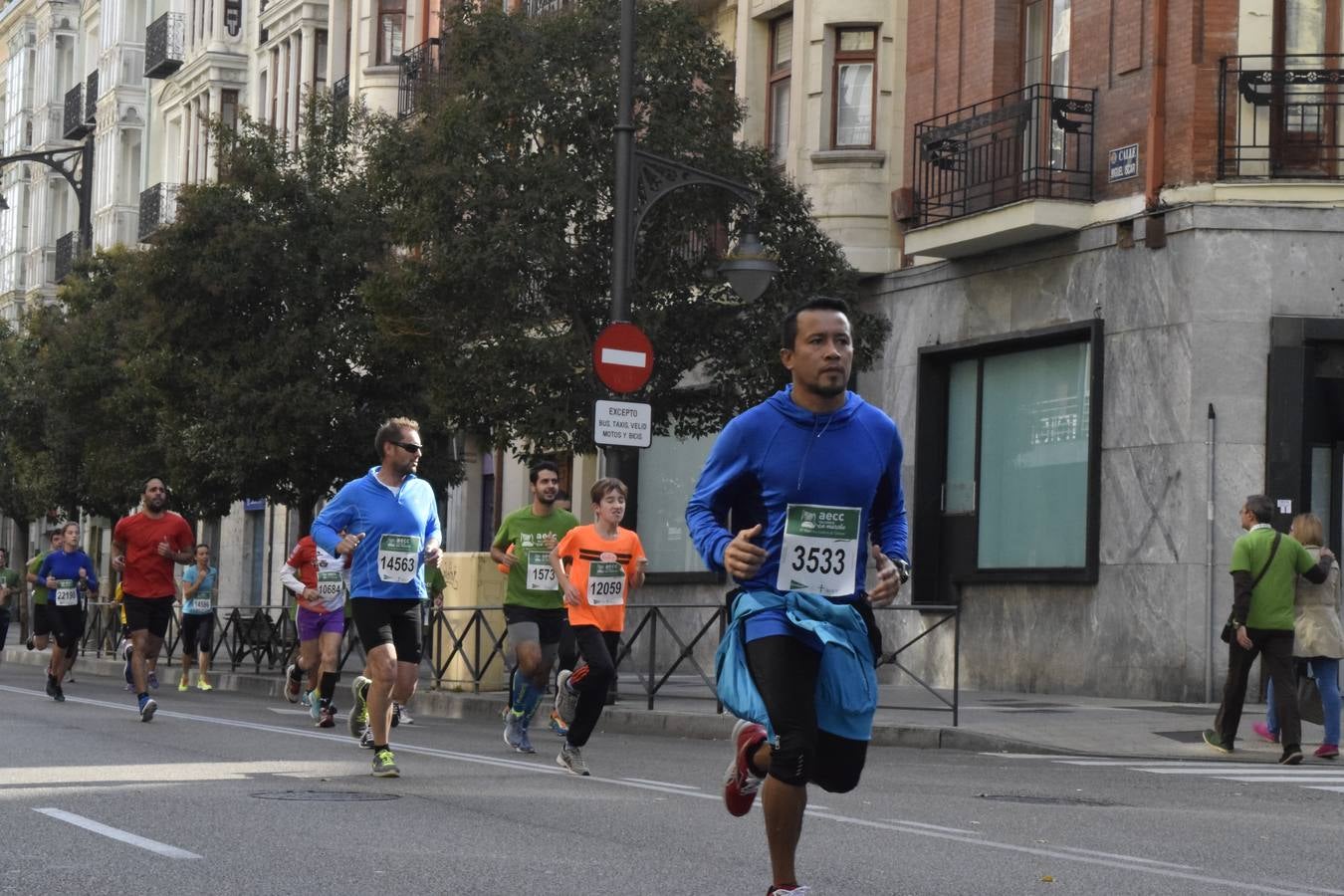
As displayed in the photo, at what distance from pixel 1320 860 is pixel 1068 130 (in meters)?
14.0

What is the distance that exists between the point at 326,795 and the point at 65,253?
56246 millimetres

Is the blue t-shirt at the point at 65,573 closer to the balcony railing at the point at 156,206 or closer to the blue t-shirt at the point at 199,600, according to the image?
the blue t-shirt at the point at 199,600

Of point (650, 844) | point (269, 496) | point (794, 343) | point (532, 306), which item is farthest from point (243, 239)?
point (794, 343)

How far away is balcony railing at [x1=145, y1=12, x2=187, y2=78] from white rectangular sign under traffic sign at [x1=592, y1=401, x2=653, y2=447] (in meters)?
37.0

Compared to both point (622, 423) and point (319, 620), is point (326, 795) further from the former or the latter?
point (319, 620)

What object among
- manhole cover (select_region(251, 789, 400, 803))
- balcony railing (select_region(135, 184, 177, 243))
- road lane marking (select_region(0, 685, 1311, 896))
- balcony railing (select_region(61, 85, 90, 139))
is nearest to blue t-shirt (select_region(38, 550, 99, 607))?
road lane marking (select_region(0, 685, 1311, 896))

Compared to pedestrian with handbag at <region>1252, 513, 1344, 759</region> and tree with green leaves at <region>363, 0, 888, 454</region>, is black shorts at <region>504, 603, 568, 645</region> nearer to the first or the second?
pedestrian with handbag at <region>1252, 513, 1344, 759</region>

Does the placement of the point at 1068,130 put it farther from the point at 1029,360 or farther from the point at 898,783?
the point at 898,783

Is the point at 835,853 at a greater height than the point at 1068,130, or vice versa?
the point at 1068,130

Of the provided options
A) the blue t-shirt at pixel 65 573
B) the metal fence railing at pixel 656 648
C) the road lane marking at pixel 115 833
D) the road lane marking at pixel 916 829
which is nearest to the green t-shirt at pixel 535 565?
the road lane marking at pixel 916 829

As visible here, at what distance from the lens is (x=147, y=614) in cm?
1817

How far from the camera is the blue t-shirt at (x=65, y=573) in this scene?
2266 centimetres

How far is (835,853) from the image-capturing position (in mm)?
9117

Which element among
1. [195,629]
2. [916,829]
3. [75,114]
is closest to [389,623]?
[916,829]
